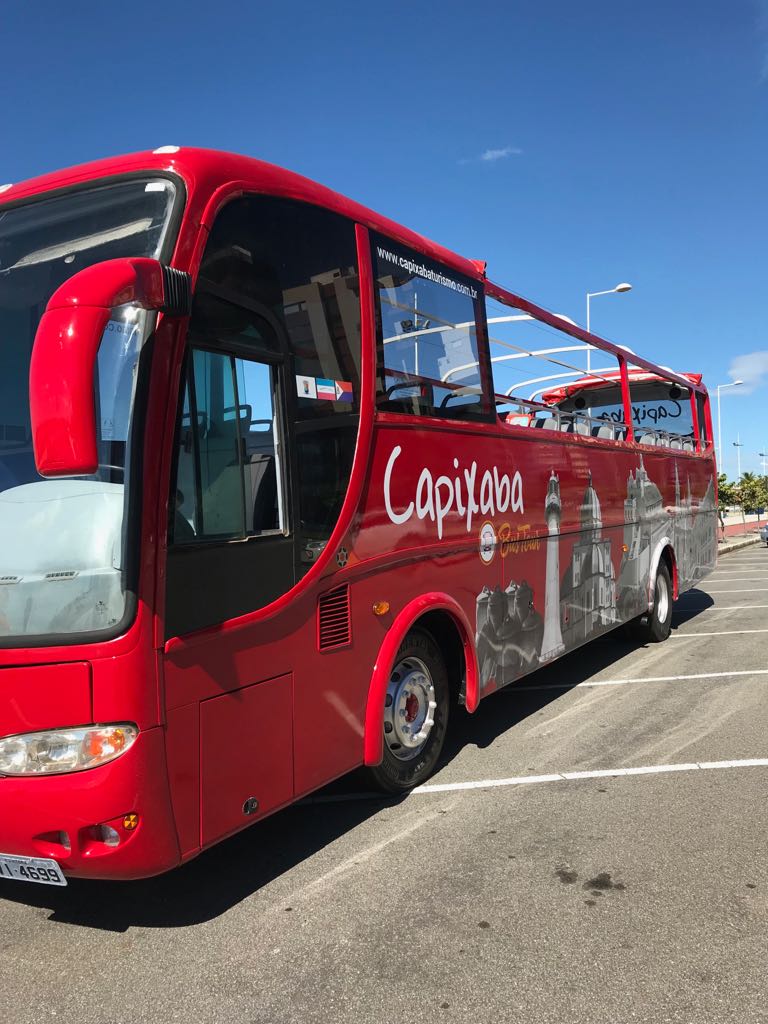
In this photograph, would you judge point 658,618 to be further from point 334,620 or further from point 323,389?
point 323,389

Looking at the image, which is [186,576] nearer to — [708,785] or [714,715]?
[708,785]

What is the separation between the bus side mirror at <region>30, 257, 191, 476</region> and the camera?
231cm

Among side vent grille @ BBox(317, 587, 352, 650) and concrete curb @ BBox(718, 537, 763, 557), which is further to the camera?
concrete curb @ BBox(718, 537, 763, 557)

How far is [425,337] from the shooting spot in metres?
4.86

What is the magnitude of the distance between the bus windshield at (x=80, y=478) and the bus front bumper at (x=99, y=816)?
0.53 m

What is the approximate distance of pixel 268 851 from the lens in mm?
4039

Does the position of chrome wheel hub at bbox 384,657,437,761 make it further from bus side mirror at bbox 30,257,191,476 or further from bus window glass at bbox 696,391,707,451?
bus window glass at bbox 696,391,707,451

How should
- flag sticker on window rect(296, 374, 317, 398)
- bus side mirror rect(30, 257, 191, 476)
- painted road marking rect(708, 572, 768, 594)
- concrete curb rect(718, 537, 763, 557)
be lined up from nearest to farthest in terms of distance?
bus side mirror rect(30, 257, 191, 476)
flag sticker on window rect(296, 374, 317, 398)
painted road marking rect(708, 572, 768, 594)
concrete curb rect(718, 537, 763, 557)

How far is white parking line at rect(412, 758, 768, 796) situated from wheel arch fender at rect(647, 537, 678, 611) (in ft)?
13.5

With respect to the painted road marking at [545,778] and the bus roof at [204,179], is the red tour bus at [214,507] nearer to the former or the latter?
the bus roof at [204,179]

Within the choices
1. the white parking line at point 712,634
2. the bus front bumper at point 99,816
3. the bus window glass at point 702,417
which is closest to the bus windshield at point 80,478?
the bus front bumper at point 99,816

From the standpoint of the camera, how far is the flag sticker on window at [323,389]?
374cm

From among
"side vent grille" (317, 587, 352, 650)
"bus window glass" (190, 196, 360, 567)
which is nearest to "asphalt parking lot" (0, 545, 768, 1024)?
"side vent grille" (317, 587, 352, 650)

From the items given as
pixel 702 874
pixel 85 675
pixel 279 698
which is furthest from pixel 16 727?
pixel 702 874
